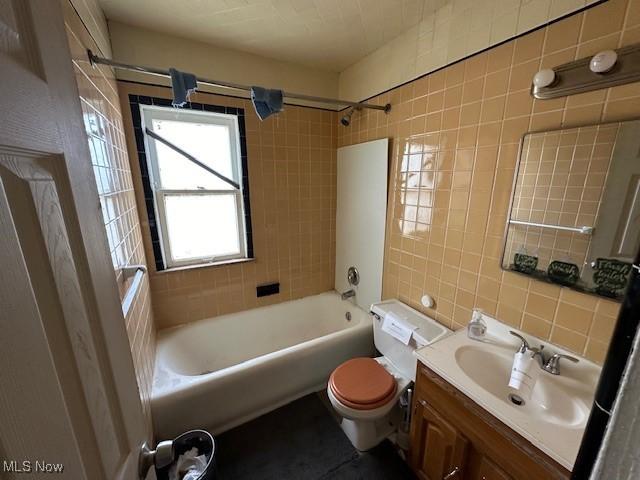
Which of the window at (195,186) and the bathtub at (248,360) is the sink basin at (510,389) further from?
the window at (195,186)

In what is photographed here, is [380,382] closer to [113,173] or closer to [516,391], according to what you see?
[516,391]

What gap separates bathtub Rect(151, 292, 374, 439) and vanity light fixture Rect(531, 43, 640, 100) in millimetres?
1703

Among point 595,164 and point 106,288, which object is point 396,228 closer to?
point 595,164

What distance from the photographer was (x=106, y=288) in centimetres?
54

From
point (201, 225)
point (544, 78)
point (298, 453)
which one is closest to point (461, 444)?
point (298, 453)

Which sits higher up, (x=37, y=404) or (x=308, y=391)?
(x=37, y=404)

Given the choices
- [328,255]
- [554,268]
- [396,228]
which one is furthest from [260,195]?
[554,268]

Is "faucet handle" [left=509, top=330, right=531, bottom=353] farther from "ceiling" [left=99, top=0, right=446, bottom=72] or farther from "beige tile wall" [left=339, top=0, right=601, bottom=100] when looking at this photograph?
"ceiling" [left=99, top=0, right=446, bottom=72]

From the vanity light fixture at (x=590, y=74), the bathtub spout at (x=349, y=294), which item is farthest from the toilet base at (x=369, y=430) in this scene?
the vanity light fixture at (x=590, y=74)

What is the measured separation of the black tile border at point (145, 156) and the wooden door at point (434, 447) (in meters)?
1.70

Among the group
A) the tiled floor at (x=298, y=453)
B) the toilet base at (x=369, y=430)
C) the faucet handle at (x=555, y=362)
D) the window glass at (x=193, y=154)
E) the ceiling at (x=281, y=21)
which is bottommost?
the tiled floor at (x=298, y=453)

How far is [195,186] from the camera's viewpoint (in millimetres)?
1981

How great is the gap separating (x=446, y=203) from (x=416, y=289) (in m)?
0.61

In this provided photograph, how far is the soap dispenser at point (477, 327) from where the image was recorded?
51.2 inches
